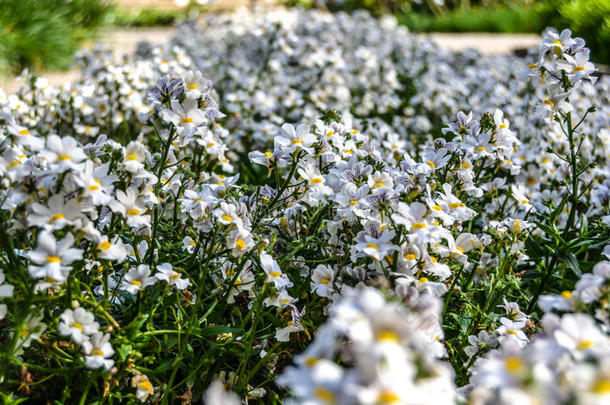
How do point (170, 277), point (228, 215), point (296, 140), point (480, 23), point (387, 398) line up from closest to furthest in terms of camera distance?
1. point (387, 398)
2. point (170, 277)
3. point (228, 215)
4. point (296, 140)
5. point (480, 23)

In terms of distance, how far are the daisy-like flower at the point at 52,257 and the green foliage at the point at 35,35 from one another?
583 centimetres

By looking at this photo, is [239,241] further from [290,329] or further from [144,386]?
[144,386]

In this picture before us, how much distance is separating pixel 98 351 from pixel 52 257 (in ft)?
0.97

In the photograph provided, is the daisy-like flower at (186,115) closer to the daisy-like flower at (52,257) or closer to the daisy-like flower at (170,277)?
the daisy-like flower at (170,277)

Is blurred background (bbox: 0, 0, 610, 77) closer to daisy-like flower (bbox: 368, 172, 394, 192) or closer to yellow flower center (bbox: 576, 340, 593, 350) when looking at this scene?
daisy-like flower (bbox: 368, 172, 394, 192)

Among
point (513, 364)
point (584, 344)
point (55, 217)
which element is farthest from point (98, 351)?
point (584, 344)

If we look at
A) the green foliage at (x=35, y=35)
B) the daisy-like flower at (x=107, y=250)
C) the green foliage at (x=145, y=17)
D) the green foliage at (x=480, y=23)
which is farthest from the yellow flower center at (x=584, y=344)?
the green foliage at (x=480, y=23)

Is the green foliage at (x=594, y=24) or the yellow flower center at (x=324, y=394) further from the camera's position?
the green foliage at (x=594, y=24)

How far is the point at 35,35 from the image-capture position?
682 cm

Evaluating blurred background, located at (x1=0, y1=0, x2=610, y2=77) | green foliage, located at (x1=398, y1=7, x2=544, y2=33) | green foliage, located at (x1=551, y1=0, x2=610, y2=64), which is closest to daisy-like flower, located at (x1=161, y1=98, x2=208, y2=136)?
blurred background, located at (x1=0, y1=0, x2=610, y2=77)

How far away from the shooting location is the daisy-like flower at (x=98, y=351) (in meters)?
1.34

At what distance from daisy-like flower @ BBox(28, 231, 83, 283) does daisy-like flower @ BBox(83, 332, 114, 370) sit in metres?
0.21

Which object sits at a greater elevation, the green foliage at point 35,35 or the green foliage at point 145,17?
the green foliage at point 35,35

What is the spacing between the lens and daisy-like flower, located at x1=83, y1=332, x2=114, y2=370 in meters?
1.34
